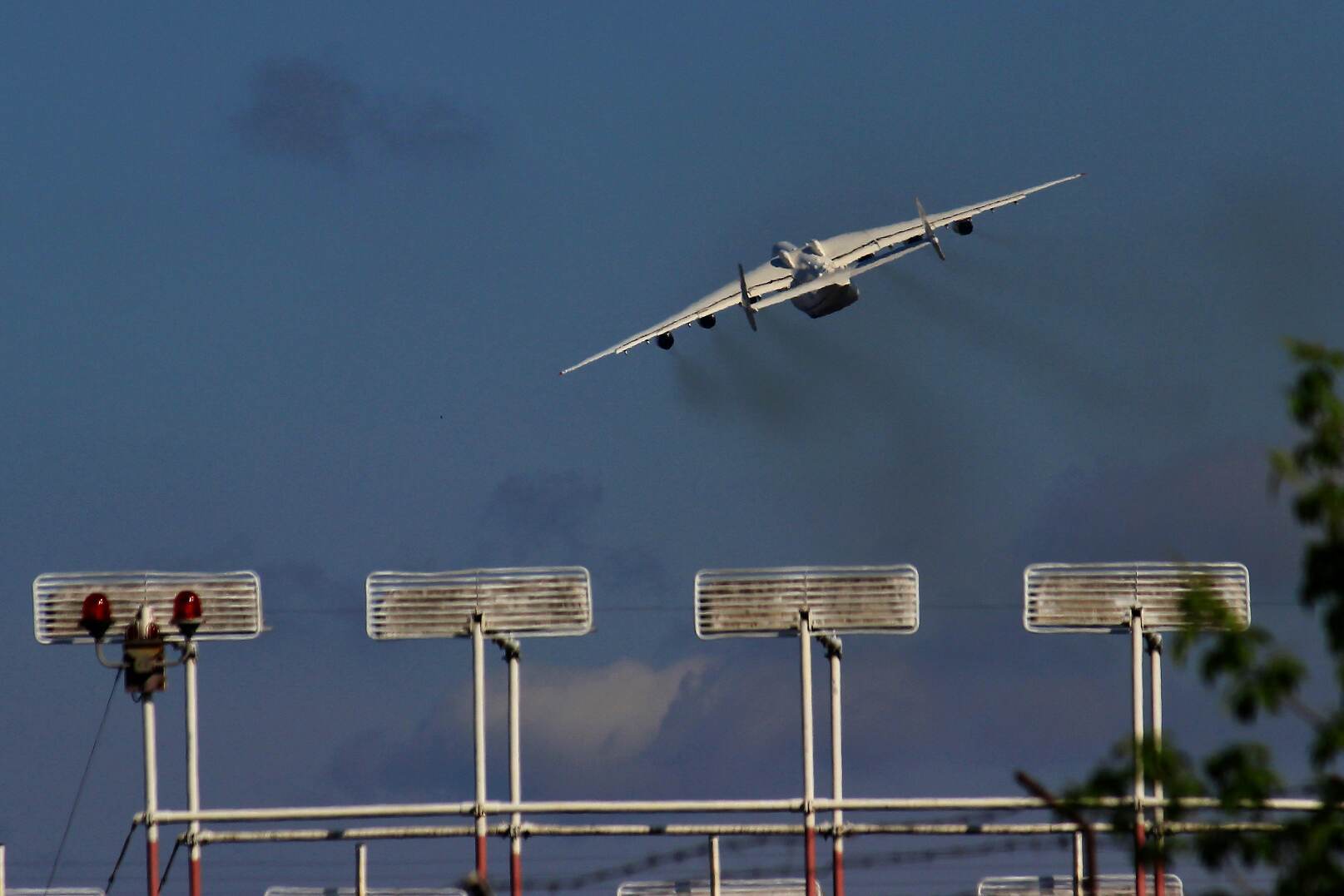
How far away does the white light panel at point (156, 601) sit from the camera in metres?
58.0

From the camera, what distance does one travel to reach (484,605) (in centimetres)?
5769

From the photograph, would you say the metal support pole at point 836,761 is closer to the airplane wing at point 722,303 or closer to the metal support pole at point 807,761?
the metal support pole at point 807,761

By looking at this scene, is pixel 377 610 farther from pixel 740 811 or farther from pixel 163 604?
pixel 740 811

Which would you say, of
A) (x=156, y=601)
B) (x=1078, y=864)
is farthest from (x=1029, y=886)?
(x=156, y=601)

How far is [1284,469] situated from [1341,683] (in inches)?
109

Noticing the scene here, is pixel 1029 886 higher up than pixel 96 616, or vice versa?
pixel 96 616

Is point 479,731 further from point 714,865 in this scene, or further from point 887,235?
point 887,235

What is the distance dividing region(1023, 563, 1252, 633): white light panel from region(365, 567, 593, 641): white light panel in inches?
388

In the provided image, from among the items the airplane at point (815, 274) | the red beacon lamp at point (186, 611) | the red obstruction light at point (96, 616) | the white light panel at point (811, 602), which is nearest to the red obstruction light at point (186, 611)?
the red beacon lamp at point (186, 611)

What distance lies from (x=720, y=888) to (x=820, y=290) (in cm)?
6927

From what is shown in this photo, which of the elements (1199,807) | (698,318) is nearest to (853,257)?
(698,318)

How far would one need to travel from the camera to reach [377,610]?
188ft

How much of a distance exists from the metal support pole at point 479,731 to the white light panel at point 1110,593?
39.1 feet

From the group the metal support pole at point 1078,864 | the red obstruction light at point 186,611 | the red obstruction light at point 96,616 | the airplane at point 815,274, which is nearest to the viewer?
the red obstruction light at point 96,616
